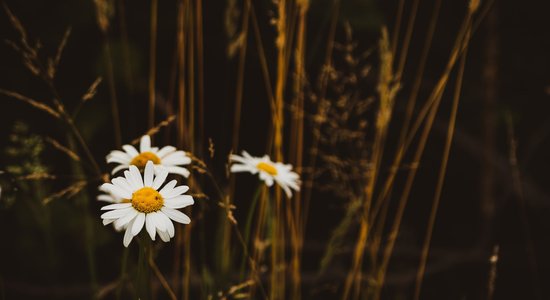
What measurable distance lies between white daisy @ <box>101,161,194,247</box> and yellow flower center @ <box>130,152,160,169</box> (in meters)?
0.09

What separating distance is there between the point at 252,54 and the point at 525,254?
1.08 m

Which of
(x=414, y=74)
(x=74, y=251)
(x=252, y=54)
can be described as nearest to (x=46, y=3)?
(x=252, y=54)

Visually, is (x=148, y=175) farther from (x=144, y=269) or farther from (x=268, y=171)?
(x=268, y=171)

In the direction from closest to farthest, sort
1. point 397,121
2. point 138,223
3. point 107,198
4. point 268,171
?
point 138,223
point 107,198
point 268,171
point 397,121

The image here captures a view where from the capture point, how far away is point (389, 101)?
0.85m

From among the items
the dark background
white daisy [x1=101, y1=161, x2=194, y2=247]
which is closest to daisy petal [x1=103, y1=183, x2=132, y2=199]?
white daisy [x1=101, y1=161, x2=194, y2=247]

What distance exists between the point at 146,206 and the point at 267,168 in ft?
0.83

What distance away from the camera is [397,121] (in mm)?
1612

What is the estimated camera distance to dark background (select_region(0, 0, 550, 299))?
3.96ft

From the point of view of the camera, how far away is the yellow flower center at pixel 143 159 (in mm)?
611

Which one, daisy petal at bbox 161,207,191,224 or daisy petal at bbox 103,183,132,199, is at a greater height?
daisy petal at bbox 103,183,132,199

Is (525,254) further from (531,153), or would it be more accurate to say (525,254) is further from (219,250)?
(219,250)

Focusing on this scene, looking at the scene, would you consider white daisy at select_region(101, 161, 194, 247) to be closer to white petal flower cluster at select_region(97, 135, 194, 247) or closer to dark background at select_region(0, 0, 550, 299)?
white petal flower cluster at select_region(97, 135, 194, 247)

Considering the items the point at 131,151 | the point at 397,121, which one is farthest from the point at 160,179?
the point at 397,121
